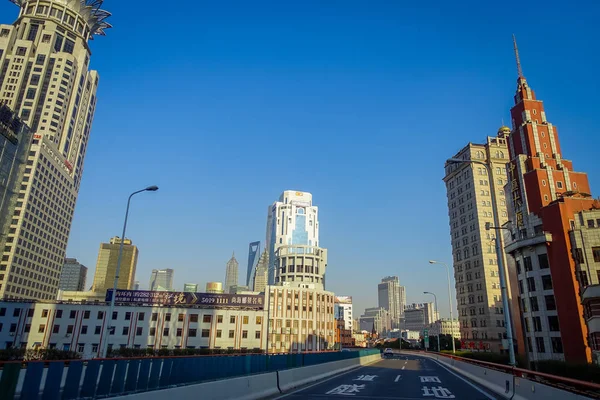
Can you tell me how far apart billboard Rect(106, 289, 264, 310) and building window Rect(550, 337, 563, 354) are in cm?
6008

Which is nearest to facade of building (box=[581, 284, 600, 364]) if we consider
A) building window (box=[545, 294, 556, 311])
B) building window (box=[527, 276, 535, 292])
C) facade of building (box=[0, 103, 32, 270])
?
building window (box=[545, 294, 556, 311])

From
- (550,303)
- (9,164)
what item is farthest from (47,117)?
(550,303)

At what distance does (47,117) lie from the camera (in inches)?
5896

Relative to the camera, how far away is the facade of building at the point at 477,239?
94.9m

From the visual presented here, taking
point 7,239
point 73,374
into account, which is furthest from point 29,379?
point 7,239

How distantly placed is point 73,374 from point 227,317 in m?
83.9

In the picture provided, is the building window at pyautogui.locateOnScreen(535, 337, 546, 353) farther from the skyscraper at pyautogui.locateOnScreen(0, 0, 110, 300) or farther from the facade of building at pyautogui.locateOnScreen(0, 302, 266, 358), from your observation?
the skyscraper at pyautogui.locateOnScreen(0, 0, 110, 300)

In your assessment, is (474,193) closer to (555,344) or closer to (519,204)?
(519,204)

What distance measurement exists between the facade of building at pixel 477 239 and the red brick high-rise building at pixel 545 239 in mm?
27932

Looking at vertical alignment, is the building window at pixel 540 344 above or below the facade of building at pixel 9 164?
below

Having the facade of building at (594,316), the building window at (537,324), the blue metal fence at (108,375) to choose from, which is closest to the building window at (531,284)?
the building window at (537,324)

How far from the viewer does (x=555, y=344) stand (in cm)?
5344

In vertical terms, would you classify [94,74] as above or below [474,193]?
above

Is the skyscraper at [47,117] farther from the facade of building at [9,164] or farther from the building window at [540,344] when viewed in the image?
the building window at [540,344]
